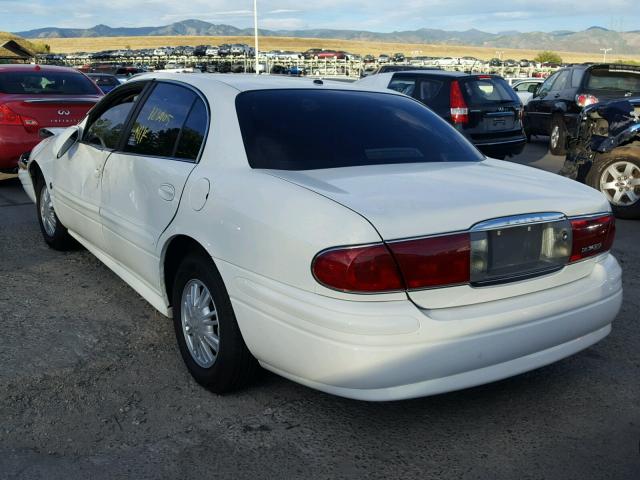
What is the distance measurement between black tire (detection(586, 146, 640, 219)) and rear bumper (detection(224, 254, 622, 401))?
194 inches

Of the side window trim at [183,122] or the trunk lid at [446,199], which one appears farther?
the side window trim at [183,122]

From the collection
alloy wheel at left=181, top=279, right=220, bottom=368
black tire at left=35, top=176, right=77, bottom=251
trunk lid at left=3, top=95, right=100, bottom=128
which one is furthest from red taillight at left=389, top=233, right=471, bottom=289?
trunk lid at left=3, top=95, right=100, bottom=128

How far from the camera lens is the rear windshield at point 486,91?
985cm

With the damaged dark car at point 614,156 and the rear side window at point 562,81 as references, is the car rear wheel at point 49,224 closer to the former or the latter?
the damaged dark car at point 614,156

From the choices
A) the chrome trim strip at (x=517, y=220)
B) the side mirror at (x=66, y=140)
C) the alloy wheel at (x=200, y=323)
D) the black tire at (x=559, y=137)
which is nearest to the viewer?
the chrome trim strip at (x=517, y=220)

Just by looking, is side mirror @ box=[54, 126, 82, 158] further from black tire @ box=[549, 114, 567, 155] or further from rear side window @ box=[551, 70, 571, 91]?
rear side window @ box=[551, 70, 571, 91]

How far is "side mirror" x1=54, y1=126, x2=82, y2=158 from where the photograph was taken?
492 cm

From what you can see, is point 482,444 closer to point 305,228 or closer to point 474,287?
point 474,287

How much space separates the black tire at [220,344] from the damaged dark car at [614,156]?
18.4 ft

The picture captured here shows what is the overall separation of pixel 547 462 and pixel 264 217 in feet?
5.02

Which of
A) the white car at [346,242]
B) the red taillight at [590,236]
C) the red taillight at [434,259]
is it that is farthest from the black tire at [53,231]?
the red taillight at [590,236]

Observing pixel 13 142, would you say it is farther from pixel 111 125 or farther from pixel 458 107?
pixel 458 107

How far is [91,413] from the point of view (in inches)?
122

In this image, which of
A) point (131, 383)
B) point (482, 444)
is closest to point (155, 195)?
point (131, 383)
